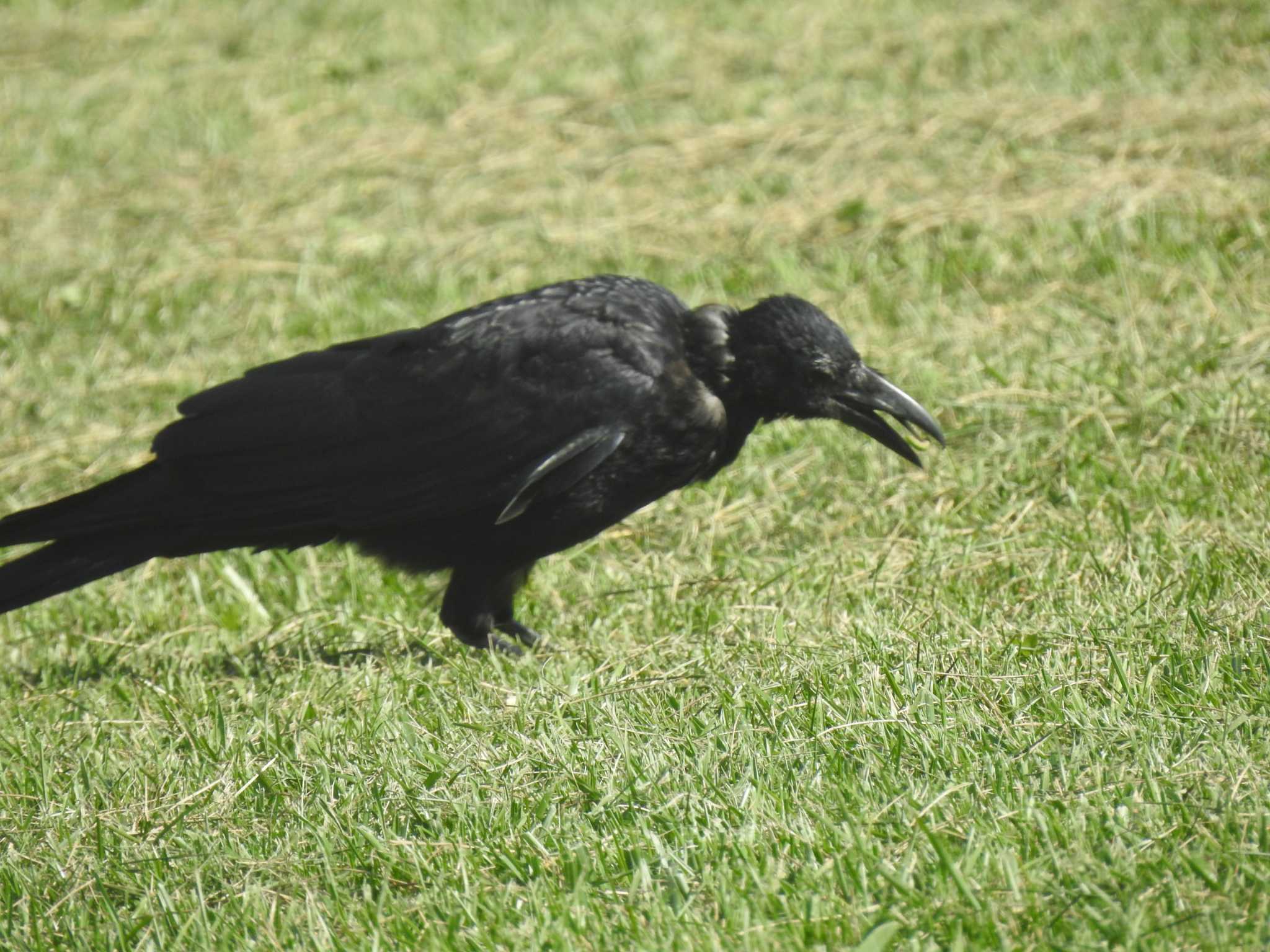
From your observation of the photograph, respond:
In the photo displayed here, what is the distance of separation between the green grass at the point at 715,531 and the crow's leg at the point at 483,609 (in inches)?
5.2

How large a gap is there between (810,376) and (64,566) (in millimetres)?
2095

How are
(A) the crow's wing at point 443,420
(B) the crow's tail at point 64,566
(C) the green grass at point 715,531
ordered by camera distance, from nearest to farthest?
(C) the green grass at point 715,531, (A) the crow's wing at point 443,420, (B) the crow's tail at point 64,566

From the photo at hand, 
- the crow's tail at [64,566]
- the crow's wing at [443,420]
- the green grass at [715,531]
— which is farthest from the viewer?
the crow's tail at [64,566]

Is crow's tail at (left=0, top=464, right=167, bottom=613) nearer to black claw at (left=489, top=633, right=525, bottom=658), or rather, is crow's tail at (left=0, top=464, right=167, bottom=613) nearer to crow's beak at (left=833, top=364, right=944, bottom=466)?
black claw at (left=489, top=633, right=525, bottom=658)

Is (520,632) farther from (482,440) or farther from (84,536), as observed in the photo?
(84,536)

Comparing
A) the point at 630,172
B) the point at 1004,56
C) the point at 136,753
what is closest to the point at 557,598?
the point at 136,753

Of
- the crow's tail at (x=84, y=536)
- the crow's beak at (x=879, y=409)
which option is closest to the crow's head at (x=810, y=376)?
the crow's beak at (x=879, y=409)

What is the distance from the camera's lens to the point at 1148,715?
2.79 m

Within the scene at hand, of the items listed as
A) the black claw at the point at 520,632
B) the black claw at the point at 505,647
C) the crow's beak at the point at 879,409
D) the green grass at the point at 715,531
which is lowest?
the black claw at the point at 520,632

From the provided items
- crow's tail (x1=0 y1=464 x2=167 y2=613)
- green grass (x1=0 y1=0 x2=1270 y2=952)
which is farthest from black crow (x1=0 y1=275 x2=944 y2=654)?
green grass (x1=0 y1=0 x2=1270 y2=952)

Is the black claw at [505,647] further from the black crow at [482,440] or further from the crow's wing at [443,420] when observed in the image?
the crow's wing at [443,420]

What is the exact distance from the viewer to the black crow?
3.86m

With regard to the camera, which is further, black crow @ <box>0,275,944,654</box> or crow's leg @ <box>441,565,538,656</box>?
crow's leg @ <box>441,565,538,656</box>

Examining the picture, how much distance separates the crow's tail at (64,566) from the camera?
3.99 m
